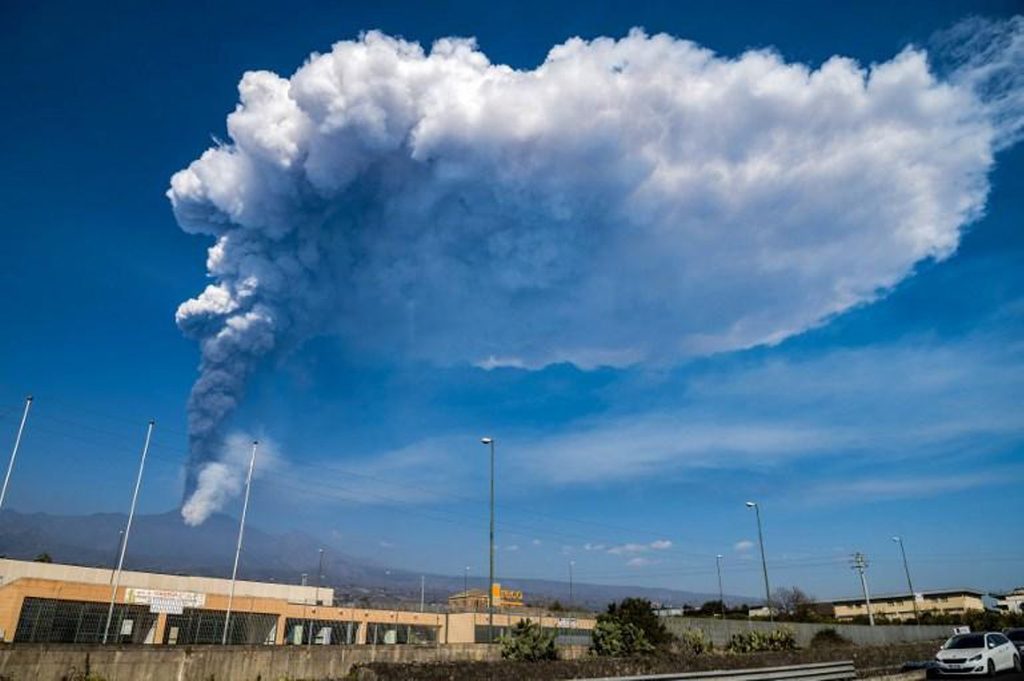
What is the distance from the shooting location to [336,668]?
22.3 m

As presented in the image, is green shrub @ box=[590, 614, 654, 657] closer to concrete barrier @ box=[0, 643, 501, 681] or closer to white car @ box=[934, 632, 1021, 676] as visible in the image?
concrete barrier @ box=[0, 643, 501, 681]

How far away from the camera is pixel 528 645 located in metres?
21.5

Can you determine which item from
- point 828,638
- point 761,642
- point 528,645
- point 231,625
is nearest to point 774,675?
point 528,645

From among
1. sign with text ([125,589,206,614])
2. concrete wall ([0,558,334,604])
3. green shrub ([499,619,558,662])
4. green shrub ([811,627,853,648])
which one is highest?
concrete wall ([0,558,334,604])

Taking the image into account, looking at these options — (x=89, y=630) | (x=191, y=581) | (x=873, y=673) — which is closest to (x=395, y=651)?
(x=873, y=673)

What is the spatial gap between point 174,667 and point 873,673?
22.2 m

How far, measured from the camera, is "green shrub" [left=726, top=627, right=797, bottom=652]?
98.6ft

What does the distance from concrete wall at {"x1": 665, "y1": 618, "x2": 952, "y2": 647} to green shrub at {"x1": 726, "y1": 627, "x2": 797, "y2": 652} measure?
588 centimetres

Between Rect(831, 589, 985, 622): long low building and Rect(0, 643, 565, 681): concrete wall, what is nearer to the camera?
Rect(0, 643, 565, 681): concrete wall

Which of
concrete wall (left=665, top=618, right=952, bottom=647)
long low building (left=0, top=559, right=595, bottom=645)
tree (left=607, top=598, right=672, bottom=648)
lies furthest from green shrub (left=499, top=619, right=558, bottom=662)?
concrete wall (left=665, top=618, right=952, bottom=647)

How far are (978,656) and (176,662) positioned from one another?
2469 cm

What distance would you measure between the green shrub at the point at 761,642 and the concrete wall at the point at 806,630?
5.88 m

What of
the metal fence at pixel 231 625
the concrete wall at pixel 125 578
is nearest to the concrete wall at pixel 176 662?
the metal fence at pixel 231 625

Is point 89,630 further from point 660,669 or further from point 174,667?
point 660,669
